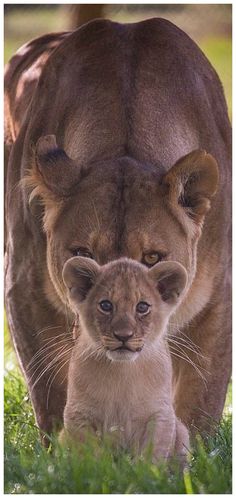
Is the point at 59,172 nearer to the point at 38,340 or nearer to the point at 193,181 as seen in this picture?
the point at 193,181

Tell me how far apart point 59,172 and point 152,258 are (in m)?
0.55

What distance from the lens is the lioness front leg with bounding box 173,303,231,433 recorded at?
17.9 ft

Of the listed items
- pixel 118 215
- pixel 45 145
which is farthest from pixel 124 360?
pixel 45 145

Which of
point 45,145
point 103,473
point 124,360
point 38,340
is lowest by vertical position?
point 103,473

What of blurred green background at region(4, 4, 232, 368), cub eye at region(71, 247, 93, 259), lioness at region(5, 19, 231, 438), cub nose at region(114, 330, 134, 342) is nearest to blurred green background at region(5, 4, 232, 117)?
blurred green background at region(4, 4, 232, 368)

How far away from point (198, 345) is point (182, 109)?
0.88 m

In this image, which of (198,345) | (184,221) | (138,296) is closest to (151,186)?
(184,221)

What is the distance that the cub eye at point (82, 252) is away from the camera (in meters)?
4.57

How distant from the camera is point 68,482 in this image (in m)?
4.26

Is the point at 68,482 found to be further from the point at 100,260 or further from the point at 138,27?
the point at 138,27

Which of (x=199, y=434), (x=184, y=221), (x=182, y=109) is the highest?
(x=182, y=109)

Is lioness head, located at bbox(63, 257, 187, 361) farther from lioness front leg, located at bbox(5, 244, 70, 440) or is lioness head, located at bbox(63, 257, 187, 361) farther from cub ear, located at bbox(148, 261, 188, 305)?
lioness front leg, located at bbox(5, 244, 70, 440)

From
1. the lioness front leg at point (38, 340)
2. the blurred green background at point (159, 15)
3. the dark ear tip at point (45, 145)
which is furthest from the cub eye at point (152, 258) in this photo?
the blurred green background at point (159, 15)

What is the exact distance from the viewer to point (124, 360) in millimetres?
4258
